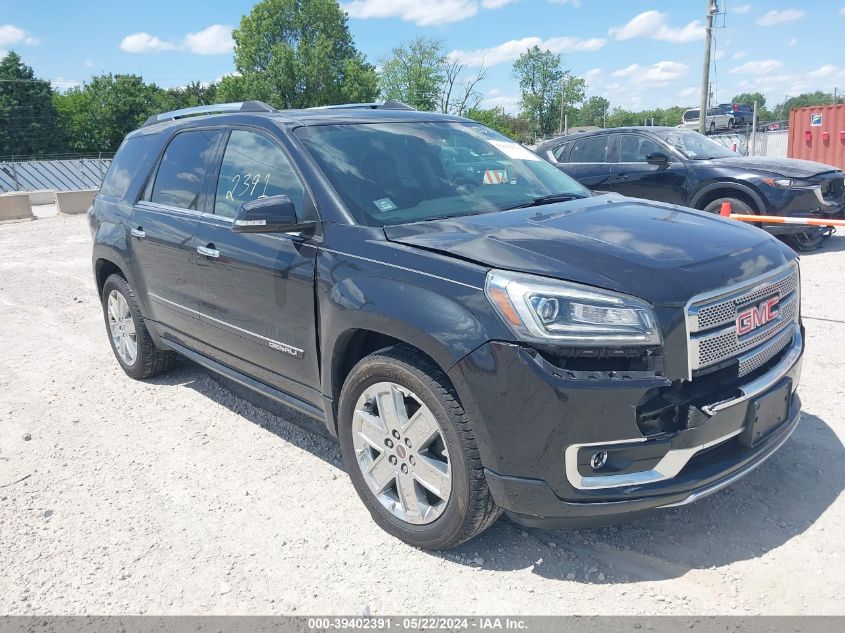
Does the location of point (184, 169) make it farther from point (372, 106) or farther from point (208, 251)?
point (372, 106)

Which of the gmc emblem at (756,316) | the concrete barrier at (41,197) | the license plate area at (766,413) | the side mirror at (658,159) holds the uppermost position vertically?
the side mirror at (658,159)

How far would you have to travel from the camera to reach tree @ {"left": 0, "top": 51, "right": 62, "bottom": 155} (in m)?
59.3

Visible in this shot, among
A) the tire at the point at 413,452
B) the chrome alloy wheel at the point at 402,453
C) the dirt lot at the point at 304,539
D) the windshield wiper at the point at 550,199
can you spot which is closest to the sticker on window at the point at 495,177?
the windshield wiper at the point at 550,199

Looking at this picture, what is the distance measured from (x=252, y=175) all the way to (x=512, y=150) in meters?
1.56

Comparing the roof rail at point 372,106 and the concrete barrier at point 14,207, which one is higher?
the roof rail at point 372,106

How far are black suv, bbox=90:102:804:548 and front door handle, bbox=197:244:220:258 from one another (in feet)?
0.04

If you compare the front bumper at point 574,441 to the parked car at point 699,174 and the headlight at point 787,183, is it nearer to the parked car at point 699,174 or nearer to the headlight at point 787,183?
the parked car at point 699,174

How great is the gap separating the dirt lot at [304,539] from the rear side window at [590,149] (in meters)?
6.32

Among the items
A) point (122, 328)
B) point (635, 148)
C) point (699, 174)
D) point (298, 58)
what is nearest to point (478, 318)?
point (122, 328)

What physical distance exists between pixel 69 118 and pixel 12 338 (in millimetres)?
68771

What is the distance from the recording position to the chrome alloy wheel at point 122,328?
538cm

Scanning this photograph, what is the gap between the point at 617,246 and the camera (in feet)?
9.11

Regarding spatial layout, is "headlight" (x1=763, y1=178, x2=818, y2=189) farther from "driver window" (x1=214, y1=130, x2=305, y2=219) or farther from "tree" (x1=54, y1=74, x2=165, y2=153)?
"tree" (x1=54, y1=74, x2=165, y2=153)

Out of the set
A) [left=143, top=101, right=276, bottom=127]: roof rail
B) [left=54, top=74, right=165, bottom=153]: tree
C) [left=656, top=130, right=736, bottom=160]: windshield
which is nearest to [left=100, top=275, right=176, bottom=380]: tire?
[left=143, top=101, right=276, bottom=127]: roof rail
